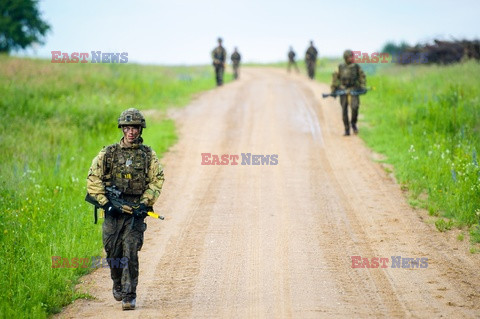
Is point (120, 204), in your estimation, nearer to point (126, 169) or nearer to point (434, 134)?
point (126, 169)

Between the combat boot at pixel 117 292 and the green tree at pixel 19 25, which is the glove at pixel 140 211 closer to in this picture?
the combat boot at pixel 117 292

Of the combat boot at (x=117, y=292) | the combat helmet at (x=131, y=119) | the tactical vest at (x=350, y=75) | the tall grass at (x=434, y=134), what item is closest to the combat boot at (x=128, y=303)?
the combat boot at (x=117, y=292)

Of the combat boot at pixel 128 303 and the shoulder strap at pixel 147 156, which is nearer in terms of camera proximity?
the combat boot at pixel 128 303

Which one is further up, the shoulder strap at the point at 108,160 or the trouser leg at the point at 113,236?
the shoulder strap at the point at 108,160

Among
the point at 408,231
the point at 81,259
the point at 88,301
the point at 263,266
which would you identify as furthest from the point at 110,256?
the point at 408,231

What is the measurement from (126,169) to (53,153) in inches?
338

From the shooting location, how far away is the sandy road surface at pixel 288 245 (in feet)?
23.7

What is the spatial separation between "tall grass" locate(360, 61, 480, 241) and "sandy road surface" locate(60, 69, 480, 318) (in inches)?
21.5

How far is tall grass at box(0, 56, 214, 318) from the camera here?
7816 mm

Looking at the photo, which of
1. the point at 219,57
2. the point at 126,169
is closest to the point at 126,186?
the point at 126,169

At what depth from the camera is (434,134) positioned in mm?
15180

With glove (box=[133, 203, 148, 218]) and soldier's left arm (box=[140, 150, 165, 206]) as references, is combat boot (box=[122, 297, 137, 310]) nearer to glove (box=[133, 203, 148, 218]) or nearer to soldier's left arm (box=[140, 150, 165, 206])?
glove (box=[133, 203, 148, 218])

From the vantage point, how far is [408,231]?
1012 cm

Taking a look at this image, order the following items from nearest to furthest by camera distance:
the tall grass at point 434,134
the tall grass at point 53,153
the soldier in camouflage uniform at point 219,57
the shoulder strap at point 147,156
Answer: the shoulder strap at point 147,156 < the tall grass at point 53,153 < the tall grass at point 434,134 < the soldier in camouflage uniform at point 219,57
